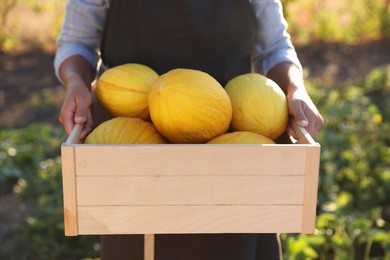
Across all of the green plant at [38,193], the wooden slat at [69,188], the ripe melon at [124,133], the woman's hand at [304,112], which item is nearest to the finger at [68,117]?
the ripe melon at [124,133]

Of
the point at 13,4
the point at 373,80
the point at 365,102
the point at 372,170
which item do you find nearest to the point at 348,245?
the point at 372,170

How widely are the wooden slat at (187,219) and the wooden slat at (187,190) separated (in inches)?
0.6

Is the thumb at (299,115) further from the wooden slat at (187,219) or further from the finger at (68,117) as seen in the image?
the finger at (68,117)

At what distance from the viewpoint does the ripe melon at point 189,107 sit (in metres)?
1.17

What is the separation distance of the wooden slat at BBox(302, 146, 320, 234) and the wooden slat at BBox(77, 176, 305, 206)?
0.5 inches

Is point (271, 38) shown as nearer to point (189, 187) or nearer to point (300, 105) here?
point (300, 105)

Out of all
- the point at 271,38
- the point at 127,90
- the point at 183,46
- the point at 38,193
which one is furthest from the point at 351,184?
the point at 127,90

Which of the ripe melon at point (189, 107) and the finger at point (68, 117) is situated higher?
the ripe melon at point (189, 107)

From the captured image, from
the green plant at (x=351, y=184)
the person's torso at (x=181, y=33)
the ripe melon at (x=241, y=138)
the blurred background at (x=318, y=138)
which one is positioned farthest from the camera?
the blurred background at (x=318, y=138)

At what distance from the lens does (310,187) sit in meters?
1.10

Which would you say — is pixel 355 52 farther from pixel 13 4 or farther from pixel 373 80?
pixel 13 4

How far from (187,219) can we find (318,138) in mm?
3009

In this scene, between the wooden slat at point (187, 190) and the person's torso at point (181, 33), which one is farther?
the person's torso at point (181, 33)

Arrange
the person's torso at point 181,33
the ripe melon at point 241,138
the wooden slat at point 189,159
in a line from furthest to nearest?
the person's torso at point 181,33
the ripe melon at point 241,138
the wooden slat at point 189,159
